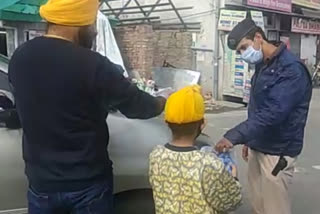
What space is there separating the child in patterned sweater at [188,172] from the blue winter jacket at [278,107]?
0.77 meters

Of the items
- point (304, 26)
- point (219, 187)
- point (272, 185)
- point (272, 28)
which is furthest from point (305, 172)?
point (304, 26)

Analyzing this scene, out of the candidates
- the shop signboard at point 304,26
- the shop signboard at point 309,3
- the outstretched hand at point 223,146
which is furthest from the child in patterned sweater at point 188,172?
the shop signboard at point 309,3

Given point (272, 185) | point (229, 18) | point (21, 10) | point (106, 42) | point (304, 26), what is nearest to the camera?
point (272, 185)

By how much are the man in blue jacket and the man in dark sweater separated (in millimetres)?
1086

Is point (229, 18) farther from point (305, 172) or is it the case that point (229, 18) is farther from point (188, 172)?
point (188, 172)

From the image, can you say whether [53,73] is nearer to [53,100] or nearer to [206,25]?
[53,100]

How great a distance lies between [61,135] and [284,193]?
1.93 m

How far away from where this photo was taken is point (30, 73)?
252 cm

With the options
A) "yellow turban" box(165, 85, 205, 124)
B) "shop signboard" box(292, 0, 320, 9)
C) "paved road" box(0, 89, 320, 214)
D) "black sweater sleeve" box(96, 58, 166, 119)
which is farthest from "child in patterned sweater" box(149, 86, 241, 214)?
"shop signboard" box(292, 0, 320, 9)

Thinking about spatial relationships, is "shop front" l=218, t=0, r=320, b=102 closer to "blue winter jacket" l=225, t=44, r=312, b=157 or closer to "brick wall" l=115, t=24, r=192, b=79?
"brick wall" l=115, t=24, r=192, b=79

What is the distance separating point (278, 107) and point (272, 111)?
0.05 m

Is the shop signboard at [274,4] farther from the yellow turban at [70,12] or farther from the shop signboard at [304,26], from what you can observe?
the yellow turban at [70,12]

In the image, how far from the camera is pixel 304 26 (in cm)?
1898

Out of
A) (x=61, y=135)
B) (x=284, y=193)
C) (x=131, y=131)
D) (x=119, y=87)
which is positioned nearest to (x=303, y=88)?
(x=284, y=193)
